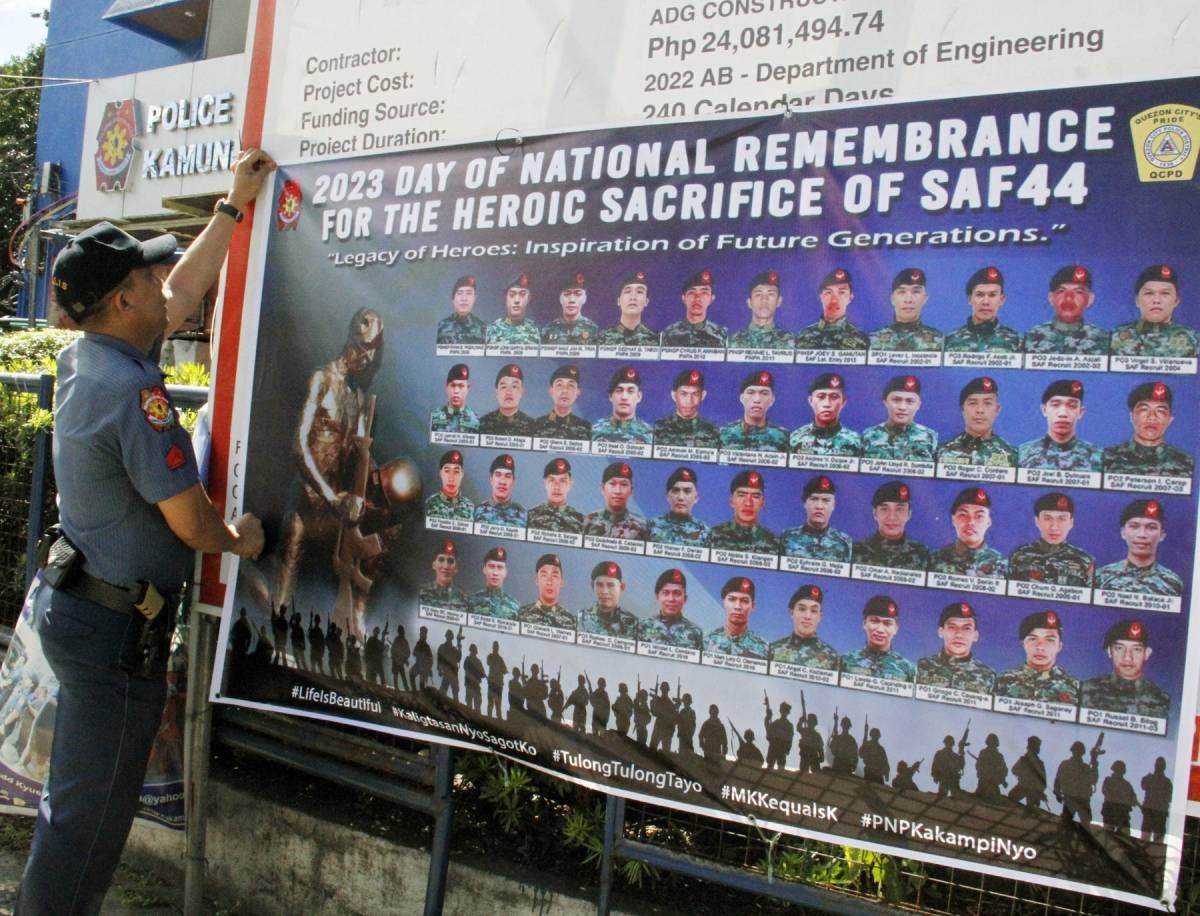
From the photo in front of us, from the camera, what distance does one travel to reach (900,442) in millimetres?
2125

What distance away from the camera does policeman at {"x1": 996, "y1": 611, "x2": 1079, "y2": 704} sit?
195cm

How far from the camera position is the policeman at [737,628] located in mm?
2260

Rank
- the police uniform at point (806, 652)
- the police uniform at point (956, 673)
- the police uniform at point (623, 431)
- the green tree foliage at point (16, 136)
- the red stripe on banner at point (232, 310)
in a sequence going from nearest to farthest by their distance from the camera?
1. the police uniform at point (956, 673)
2. the police uniform at point (806, 652)
3. the police uniform at point (623, 431)
4. the red stripe on banner at point (232, 310)
5. the green tree foliage at point (16, 136)

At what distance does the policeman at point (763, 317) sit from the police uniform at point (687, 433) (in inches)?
8.2

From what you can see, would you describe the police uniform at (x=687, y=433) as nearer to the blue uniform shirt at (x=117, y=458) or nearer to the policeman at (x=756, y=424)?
the policeman at (x=756, y=424)

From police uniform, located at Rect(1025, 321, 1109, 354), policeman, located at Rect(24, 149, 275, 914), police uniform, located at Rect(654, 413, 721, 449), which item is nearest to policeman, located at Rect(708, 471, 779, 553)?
police uniform, located at Rect(654, 413, 721, 449)

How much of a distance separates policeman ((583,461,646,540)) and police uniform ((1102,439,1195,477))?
1033 millimetres

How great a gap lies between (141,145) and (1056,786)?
51.2 feet

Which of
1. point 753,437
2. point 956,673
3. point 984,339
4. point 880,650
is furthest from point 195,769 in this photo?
point 984,339

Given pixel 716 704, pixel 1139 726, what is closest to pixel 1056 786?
pixel 1139 726

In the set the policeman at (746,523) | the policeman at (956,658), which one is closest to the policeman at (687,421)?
the policeman at (746,523)

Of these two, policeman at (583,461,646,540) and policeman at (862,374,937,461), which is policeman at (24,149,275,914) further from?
policeman at (862,374,937,461)

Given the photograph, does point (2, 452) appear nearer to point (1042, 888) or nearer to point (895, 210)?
point (895, 210)

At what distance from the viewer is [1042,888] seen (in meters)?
2.43
